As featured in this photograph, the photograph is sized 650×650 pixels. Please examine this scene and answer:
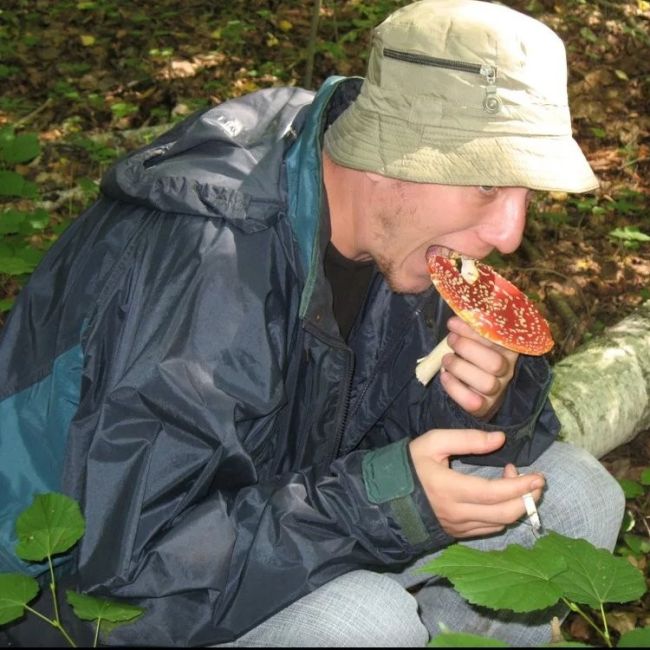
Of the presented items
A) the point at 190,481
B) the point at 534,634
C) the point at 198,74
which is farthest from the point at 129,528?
the point at 198,74

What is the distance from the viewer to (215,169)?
194cm

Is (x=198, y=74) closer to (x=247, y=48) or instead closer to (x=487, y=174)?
Result: (x=247, y=48)

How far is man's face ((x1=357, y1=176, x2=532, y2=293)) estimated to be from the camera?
201 cm

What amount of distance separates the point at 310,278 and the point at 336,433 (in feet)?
1.56

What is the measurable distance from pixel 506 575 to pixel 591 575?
15cm

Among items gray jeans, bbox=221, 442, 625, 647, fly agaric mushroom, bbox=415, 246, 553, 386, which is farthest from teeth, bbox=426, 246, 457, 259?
gray jeans, bbox=221, 442, 625, 647

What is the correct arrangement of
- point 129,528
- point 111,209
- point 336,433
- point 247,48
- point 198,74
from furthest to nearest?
point 247,48 → point 198,74 → point 336,433 → point 111,209 → point 129,528

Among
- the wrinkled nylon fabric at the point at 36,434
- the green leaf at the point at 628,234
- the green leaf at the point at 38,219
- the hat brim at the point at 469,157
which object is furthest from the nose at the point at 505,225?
the green leaf at the point at 38,219

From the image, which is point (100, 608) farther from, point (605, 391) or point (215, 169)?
point (605, 391)

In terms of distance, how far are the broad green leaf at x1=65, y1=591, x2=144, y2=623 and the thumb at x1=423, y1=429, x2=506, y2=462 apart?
75 centimetres

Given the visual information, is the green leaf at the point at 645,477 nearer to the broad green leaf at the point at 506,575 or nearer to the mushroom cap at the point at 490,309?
the mushroom cap at the point at 490,309

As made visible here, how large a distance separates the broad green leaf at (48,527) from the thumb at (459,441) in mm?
804

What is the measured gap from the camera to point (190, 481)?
5.93 ft

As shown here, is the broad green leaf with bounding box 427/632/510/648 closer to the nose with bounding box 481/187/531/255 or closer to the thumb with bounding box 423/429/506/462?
the thumb with bounding box 423/429/506/462
